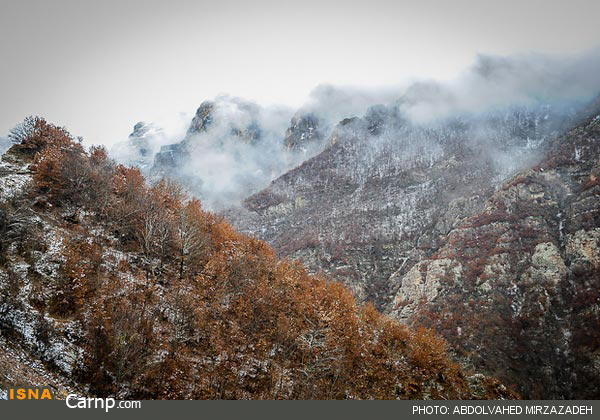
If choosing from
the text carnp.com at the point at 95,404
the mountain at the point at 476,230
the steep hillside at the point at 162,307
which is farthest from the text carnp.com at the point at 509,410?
the mountain at the point at 476,230

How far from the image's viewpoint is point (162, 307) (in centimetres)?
2056

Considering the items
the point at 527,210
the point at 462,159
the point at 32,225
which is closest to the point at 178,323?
the point at 32,225

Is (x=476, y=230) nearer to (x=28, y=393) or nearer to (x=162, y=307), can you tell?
(x=162, y=307)

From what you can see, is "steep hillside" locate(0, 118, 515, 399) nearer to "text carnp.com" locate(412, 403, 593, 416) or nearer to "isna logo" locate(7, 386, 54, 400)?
"isna logo" locate(7, 386, 54, 400)

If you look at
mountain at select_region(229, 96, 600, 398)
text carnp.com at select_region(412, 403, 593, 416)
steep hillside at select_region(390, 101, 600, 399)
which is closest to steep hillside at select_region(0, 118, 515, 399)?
text carnp.com at select_region(412, 403, 593, 416)

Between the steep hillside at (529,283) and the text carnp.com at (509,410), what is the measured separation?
34.6 meters

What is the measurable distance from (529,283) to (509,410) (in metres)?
49.1

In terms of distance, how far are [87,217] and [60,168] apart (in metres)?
5.11

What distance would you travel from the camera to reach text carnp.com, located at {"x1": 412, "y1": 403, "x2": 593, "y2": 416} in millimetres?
16703

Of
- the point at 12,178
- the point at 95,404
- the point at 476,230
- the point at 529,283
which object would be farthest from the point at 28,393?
the point at 476,230

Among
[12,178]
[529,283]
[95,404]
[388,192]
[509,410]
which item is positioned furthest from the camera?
[388,192]

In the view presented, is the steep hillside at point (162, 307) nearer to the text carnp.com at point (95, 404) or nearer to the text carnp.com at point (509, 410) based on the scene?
the text carnp.com at point (95, 404)

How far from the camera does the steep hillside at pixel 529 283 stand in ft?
157

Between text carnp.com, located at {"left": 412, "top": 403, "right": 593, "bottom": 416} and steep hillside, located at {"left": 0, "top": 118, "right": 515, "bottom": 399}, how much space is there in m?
5.47
